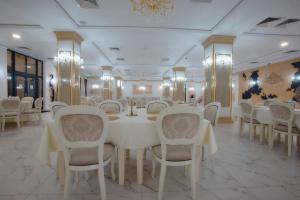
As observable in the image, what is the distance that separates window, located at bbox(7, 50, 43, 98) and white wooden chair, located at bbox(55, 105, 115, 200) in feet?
30.0

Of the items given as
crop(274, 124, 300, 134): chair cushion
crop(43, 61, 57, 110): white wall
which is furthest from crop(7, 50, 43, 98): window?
crop(274, 124, 300, 134): chair cushion

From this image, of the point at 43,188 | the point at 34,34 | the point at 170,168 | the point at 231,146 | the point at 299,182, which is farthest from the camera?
the point at 34,34

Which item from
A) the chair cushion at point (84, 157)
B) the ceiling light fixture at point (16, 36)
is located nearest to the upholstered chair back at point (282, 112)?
the chair cushion at point (84, 157)

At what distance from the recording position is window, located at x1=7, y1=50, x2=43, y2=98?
28.2 ft

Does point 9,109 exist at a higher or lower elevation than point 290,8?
lower

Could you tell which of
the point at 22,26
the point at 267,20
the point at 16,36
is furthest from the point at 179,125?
the point at 16,36

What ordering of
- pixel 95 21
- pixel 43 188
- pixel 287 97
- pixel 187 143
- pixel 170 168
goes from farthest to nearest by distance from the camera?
pixel 287 97, pixel 95 21, pixel 170 168, pixel 43 188, pixel 187 143

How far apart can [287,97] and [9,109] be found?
42.6 feet

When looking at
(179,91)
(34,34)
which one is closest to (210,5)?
(34,34)

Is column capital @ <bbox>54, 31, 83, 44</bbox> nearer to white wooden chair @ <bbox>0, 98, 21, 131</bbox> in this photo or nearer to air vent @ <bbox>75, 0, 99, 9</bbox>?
air vent @ <bbox>75, 0, 99, 9</bbox>

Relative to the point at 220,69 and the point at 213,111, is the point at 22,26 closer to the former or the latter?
the point at 213,111

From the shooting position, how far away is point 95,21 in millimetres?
4820

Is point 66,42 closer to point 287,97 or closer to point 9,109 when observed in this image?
point 9,109

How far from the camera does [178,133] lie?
1.75 m
